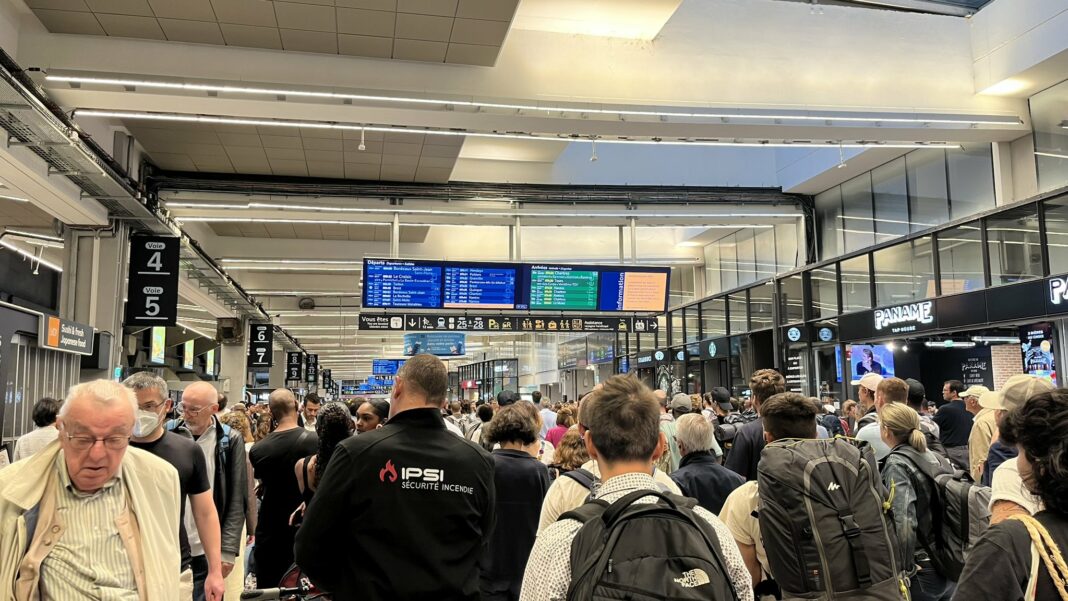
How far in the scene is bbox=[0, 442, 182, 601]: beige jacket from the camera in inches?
84.0

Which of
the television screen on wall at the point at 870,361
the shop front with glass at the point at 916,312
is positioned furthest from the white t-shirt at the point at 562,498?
the television screen on wall at the point at 870,361

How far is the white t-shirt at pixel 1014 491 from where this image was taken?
1.91 metres

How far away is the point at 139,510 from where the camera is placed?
94.1 inches

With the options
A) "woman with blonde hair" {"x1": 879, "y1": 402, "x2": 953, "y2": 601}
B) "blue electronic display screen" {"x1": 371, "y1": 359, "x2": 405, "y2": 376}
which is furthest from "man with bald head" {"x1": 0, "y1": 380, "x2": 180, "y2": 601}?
"blue electronic display screen" {"x1": 371, "y1": 359, "x2": 405, "y2": 376}

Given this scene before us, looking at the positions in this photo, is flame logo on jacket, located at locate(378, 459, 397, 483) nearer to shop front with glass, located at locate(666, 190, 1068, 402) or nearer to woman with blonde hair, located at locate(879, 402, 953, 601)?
woman with blonde hair, located at locate(879, 402, 953, 601)

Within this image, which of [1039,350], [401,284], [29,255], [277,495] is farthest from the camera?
[29,255]

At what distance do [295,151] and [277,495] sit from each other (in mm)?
7510

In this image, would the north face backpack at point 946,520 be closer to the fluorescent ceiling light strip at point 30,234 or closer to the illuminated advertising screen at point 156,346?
the fluorescent ceiling light strip at point 30,234

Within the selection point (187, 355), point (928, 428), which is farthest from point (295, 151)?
point (187, 355)

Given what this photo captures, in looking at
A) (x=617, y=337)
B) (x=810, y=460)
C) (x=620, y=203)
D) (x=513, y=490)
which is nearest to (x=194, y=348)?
(x=617, y=337)

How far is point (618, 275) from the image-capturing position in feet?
43.0

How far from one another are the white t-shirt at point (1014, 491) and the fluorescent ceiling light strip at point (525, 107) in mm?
7042

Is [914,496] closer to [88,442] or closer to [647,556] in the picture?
[647,556]

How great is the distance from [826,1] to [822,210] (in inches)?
242
